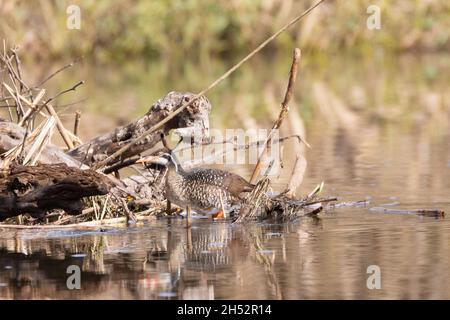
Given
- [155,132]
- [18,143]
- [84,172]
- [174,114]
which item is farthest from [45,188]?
[155,132]

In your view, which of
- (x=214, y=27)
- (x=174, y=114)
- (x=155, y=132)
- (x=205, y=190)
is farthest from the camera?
(x=214, y=27)

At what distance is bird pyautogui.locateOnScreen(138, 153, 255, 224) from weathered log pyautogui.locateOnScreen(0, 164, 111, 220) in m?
0.81

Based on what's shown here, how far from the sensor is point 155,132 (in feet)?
29.7

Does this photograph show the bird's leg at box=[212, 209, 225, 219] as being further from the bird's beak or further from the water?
the bird's beak

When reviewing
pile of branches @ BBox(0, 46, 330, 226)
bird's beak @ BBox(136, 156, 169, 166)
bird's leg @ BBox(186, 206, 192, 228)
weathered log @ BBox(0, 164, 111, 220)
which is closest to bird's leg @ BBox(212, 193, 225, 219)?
pile of branches @ BBox(0, 46, 330, 226)

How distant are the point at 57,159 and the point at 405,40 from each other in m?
25.5

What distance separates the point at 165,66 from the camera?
30359 millimetres

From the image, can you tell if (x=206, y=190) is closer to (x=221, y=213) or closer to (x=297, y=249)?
(x=221, y=213)

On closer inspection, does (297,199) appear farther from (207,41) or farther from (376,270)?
(207,41)

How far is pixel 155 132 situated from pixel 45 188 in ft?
5.41

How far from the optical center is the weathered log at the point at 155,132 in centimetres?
885

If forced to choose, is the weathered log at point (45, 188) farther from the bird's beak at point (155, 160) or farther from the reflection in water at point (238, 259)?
the bird's beak at point (155, 160)
